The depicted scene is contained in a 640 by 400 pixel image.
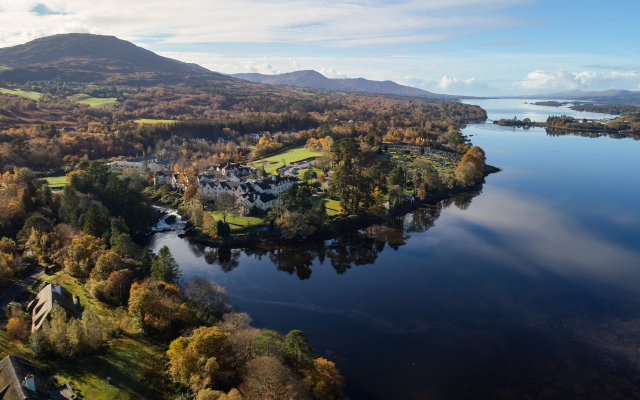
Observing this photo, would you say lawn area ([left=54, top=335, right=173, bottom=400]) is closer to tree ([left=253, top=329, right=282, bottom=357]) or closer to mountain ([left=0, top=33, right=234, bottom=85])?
tree ([left=253, top=329, right=282, bottom=357])

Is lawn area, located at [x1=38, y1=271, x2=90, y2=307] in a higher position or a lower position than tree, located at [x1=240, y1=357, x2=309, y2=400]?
lower

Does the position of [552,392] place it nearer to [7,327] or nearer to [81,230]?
[7,327]

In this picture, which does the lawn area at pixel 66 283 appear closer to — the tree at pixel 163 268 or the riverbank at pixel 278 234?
the tree at pixel 163 268

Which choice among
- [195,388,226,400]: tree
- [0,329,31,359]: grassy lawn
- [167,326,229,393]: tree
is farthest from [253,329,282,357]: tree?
[0,329,31,359]: grassy lawn

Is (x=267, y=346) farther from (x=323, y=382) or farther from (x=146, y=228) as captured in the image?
(x=146, y=228)

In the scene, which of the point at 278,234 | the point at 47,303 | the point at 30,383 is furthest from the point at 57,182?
the point at 30,383

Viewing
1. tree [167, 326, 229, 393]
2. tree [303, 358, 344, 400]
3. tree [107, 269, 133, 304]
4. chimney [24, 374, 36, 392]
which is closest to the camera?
chimney [24, 374, 36, 392]
